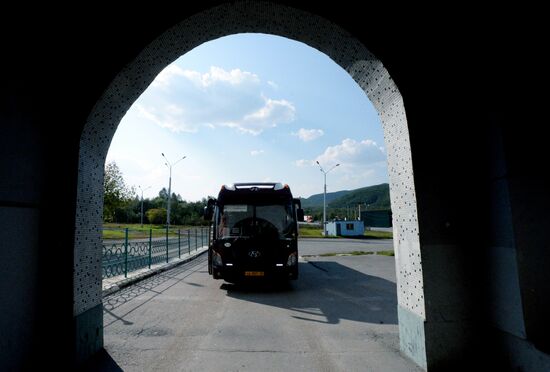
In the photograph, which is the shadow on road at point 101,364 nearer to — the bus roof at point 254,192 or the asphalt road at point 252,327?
the asphalt road at point 252,327

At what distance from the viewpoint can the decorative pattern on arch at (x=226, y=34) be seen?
3.60 metres

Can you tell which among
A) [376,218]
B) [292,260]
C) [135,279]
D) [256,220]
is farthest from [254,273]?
[376,218]

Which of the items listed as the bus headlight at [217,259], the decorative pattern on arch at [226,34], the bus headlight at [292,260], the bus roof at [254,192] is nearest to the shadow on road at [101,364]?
the decorative pattern on arch at [226,34]

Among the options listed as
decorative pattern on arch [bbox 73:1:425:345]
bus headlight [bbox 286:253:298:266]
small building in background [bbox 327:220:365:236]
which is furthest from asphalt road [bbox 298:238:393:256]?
small building in background [bbox 327:220:365:236]

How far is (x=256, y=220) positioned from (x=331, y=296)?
268 centimetres

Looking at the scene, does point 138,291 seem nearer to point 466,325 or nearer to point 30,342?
point 30,342

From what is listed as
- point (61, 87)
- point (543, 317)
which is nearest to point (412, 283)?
point (543, 317)

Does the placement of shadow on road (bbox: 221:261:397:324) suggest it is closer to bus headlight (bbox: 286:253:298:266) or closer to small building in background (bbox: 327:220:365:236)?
bus headlight (bbox: 286:253:298:266)

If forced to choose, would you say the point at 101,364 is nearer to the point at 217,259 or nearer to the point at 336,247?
the point at 217,259

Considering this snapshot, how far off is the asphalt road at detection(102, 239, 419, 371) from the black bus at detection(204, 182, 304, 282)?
60cm

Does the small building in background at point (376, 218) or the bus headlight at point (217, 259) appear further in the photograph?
the small building in background at point (376, 218)

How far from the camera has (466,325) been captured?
3.34m

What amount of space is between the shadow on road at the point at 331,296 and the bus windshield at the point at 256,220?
1.53m

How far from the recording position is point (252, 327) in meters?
5.29
